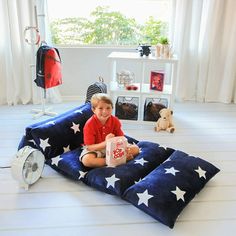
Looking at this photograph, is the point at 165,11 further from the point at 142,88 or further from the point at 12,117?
the point at 12,117

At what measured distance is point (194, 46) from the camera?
3.42 m

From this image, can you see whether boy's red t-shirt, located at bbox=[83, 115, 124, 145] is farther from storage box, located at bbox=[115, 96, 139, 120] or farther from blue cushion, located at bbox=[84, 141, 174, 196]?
storage box, located at bbox=[115, 96, 139, 120]

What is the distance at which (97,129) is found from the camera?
194cm

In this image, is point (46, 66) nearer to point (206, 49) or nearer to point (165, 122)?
point (165, 122)

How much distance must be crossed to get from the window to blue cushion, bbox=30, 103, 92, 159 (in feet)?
4.98

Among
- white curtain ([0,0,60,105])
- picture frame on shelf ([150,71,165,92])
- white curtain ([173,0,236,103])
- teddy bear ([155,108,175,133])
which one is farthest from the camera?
white curtain ([173,0,236,103])

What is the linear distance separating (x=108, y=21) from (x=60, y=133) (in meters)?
1.90

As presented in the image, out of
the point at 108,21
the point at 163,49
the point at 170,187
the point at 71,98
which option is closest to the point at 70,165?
the point at 170,187

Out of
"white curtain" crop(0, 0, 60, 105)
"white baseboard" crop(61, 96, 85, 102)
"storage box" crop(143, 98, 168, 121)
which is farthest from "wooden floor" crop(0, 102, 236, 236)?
"white baseboard" crop(61, 96, 85, 102)

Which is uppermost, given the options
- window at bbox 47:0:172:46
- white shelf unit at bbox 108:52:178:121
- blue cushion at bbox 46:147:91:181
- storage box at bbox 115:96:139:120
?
window at bbox 47:0:172:46

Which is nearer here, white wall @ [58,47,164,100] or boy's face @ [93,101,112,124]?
boy's face @ [93,101,112,124]

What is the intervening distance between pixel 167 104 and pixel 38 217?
171 centimetres

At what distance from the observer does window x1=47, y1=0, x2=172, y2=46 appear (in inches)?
133

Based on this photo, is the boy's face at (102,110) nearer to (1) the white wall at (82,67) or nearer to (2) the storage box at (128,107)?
(2) the storage box at (128,107)
